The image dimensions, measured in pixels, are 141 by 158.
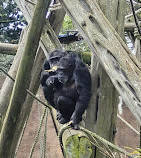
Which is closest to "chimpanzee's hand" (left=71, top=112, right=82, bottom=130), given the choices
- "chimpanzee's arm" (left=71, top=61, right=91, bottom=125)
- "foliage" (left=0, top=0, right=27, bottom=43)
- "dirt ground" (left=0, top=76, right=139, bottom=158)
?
"chimpanzee's arm" (left=71, top=61, right=91, bottom=125)

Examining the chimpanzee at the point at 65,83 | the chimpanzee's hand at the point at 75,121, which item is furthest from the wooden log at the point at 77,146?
the chimpanzee at the point at 65,83

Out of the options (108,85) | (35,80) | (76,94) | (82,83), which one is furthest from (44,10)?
(35,80)

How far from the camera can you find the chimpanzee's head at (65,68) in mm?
2619

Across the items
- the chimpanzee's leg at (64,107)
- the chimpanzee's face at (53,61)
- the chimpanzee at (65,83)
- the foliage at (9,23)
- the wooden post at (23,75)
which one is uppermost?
the foliage at (9,23)

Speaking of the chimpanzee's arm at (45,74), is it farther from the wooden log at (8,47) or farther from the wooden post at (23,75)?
the wooden post at (23,75)

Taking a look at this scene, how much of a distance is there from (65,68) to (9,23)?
548cm

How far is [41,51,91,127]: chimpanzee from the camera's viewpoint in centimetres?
252

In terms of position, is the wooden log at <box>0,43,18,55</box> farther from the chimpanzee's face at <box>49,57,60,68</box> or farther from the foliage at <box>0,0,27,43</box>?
the foliage at <box>0,0,27,43</box>

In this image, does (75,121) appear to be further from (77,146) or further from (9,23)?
(9,23)

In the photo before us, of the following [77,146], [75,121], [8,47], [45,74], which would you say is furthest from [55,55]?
[8,47]

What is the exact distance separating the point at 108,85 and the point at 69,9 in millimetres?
636

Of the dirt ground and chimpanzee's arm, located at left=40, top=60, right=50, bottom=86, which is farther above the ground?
the dirt ground

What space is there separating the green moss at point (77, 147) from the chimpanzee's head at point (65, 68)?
898mm

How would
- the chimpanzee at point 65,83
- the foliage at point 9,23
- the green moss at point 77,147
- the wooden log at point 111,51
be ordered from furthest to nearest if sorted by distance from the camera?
the foliage at point 9,23, the chimpanzee at point 65,83, the green moss at point 77,147, the wooden log at point 111,51
